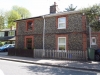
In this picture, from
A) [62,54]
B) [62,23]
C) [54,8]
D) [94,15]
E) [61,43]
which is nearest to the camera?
[94,15]

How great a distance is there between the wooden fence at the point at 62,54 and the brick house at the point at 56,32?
1314 millimetres

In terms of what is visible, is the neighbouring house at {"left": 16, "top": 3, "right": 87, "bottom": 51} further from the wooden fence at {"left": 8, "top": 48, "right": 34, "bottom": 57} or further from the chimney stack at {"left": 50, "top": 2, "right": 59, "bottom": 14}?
the wooden fence at {"left": 8, "top": 48, "right": 34, "bottom": 57}

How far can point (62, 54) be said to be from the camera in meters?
15.6

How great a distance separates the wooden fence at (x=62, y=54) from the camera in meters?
14.7

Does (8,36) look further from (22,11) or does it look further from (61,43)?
(61,43)

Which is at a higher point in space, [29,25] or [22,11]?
[22,11]

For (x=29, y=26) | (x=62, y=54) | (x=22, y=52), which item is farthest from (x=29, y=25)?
(x=62, y=54)

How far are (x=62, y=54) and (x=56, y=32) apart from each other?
3596 millimetres

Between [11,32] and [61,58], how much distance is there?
97.5 ft

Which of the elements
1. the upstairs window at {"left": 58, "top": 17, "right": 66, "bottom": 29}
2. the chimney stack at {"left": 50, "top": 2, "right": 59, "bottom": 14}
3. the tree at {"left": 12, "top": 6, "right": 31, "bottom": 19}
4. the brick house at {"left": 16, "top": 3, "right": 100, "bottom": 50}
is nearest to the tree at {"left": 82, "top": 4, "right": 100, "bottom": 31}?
the brick house at {"left": 16, "top": 3, "right": 100, "bottom": 50}

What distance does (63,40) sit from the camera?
17.4 meters

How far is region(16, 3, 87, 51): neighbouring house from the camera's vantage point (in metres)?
16.2

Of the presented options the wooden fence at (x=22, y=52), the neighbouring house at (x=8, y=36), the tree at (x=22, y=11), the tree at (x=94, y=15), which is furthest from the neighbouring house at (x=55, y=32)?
the tree at (x=22, y=11)

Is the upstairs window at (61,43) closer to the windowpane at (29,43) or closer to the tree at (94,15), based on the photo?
the tree at (94,15)
